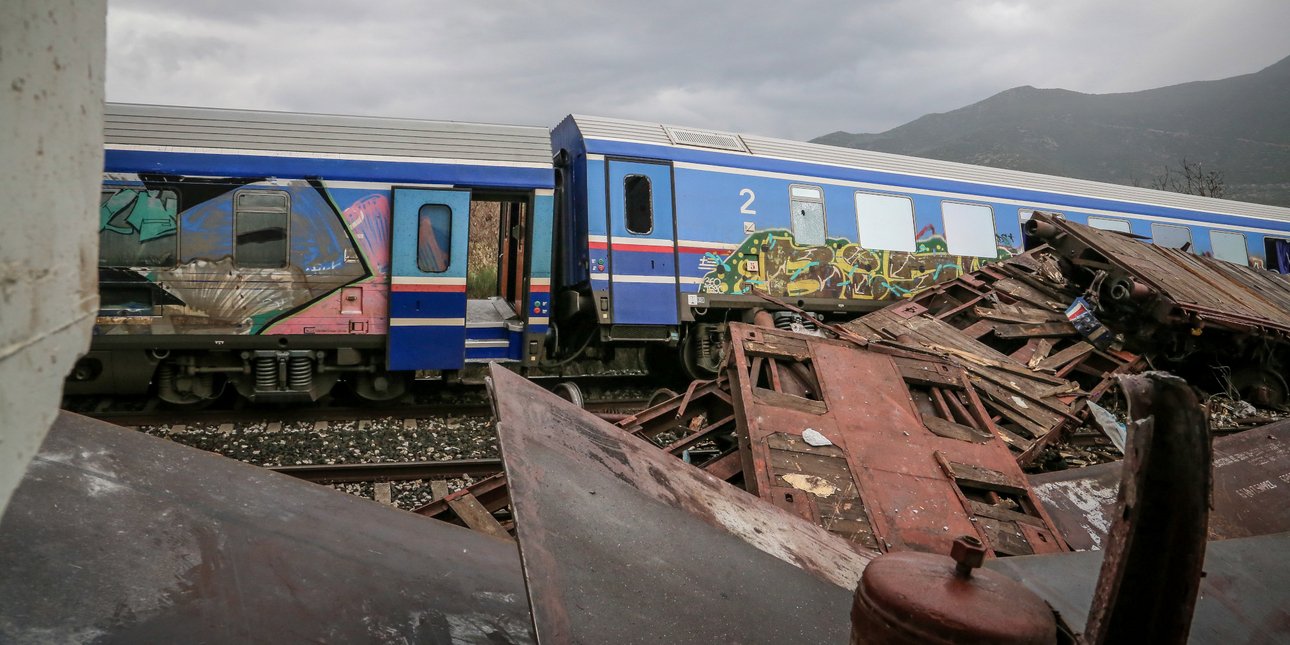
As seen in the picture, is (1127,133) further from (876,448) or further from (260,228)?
(876,448)

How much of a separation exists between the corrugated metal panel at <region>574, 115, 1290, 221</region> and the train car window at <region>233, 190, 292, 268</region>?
152 inches

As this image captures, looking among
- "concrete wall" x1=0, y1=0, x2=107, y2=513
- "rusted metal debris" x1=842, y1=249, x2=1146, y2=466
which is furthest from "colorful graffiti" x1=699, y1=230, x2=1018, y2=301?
"concrete wall" x1=0, y1=0, x2=107, y2=513

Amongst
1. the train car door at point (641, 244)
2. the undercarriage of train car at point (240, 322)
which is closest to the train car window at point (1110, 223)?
the train car door at point (641, 244)

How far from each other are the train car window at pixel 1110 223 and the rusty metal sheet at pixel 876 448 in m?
10.3

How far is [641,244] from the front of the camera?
10.3 m

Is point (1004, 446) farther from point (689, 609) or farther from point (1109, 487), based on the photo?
point (689, 609)

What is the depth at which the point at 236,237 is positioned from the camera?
844 cm

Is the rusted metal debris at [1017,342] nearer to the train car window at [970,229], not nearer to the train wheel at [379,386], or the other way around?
the train car window at [970,229]

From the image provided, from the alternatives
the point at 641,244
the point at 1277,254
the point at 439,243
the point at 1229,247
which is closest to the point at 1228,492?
the point at 641,244

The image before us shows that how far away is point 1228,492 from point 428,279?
24.5 ft

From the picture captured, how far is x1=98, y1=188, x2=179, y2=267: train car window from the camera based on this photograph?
8086mm

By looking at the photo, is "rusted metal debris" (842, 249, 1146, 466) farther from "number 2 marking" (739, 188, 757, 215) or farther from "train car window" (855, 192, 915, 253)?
"number 2 marking" (739, 188, 757, 215)

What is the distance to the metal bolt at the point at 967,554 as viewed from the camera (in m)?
1.68

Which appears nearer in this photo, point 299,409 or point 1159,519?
point 1159,519
